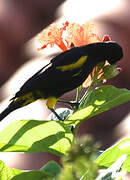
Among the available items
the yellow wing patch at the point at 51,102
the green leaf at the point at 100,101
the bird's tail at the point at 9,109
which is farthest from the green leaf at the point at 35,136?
the yellow wing patch at the point at 51,102

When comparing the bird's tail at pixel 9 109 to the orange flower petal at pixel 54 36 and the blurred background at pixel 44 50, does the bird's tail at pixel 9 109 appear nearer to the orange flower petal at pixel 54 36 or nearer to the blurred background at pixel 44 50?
the orange flower petal at pixel 54 36

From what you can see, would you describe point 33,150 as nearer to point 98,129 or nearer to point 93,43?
point 93,43

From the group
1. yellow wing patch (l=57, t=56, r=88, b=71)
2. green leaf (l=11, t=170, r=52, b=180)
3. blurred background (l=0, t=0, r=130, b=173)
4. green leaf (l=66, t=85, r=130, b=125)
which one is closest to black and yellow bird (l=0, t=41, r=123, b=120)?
yellow wing patch (l=57, t=56, r=88, b=71)

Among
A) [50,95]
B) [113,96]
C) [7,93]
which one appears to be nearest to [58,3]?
[7,93]

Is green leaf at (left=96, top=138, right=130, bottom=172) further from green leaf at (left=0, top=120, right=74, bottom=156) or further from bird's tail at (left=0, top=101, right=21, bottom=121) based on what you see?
bird's tail at (left=0, top=101, right=21, bottom=121)

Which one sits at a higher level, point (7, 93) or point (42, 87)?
point (42, 87)

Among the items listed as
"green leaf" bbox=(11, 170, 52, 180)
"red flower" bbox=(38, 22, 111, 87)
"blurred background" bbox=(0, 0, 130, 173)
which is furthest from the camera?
"blurred background" bbox=(0, 0, 130, 173)

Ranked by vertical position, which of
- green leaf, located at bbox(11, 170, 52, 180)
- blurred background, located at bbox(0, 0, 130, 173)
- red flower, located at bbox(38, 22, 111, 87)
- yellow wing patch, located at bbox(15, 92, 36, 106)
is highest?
red flower, located at bbox(38, 22, 111, 87)
